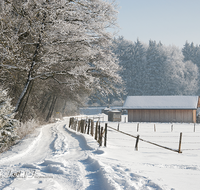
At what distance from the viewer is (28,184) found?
4.30 meters

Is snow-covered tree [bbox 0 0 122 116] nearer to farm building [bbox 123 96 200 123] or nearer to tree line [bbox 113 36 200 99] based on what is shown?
farm building [bbox 123 96 200 123]

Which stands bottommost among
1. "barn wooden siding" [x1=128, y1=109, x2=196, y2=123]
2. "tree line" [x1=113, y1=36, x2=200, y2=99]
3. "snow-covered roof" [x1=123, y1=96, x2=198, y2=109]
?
"barn wooden siding" [x1=128, y1=109, x2=196, y2=123]

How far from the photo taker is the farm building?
36088mm

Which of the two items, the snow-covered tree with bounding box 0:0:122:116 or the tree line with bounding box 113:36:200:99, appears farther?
the tree line with bounding box 113:36:200:99

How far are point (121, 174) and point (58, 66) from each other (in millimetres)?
12224

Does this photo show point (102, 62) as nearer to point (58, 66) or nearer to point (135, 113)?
point (58, 66)

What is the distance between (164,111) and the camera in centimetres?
3672

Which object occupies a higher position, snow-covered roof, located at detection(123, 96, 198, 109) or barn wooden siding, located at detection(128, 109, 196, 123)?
snow-covered roof, located at detection(123, 96, 198, 109)

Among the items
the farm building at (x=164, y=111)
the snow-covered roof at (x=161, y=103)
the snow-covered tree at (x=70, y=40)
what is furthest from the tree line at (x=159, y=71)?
the snow-covered tree at (x=70, y=40)

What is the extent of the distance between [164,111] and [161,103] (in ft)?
5.74

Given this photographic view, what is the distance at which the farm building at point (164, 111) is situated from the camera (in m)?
36.1

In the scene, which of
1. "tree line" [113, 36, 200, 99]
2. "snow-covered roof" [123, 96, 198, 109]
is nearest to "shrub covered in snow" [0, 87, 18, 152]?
"snow-covered roof" [123, 96, 198, 109]

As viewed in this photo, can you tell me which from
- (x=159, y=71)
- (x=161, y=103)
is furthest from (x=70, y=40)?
(x=159, y=71)

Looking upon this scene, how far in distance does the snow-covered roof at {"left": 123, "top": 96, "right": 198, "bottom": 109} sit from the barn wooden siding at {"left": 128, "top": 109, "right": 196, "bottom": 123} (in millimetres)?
864
